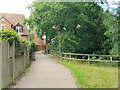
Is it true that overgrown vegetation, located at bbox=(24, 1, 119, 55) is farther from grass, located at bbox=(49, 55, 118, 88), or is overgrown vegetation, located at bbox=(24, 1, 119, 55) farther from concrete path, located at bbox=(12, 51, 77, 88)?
concrete path, located at bbox=(12, 51, 77, 88)

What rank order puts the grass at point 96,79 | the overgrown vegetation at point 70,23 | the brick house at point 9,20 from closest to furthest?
the grass at point 96,79 < the brick house at point 9,20 < the overgrown vegetation at point 70,23

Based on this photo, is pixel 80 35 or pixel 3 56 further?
pixel 80 35

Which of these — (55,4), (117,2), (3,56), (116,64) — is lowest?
(116,64)

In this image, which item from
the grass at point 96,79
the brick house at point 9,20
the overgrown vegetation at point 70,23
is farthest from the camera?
the overgrown vegetation at point 70,23

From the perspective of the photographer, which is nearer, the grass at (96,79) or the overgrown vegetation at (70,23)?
the grass at (96,79)

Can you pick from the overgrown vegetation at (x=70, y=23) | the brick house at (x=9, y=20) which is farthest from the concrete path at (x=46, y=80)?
the overgrown vegetation at (x=70, y=23)

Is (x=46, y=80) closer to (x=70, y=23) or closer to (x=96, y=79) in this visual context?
(x=96, y=79)

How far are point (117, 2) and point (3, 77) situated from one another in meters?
10.8

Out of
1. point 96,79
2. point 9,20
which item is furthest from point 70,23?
point 96,79

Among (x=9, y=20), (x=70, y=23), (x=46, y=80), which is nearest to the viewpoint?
(x=46, y=80)

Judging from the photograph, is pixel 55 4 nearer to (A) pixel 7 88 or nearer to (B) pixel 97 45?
(B) pixel 97 45

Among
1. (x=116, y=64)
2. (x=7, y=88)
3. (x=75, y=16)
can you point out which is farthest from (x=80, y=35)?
(x=7, y=88)

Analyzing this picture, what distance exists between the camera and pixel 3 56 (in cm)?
508

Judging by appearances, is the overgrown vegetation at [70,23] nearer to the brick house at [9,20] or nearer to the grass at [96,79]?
the brick house at [9,20]
